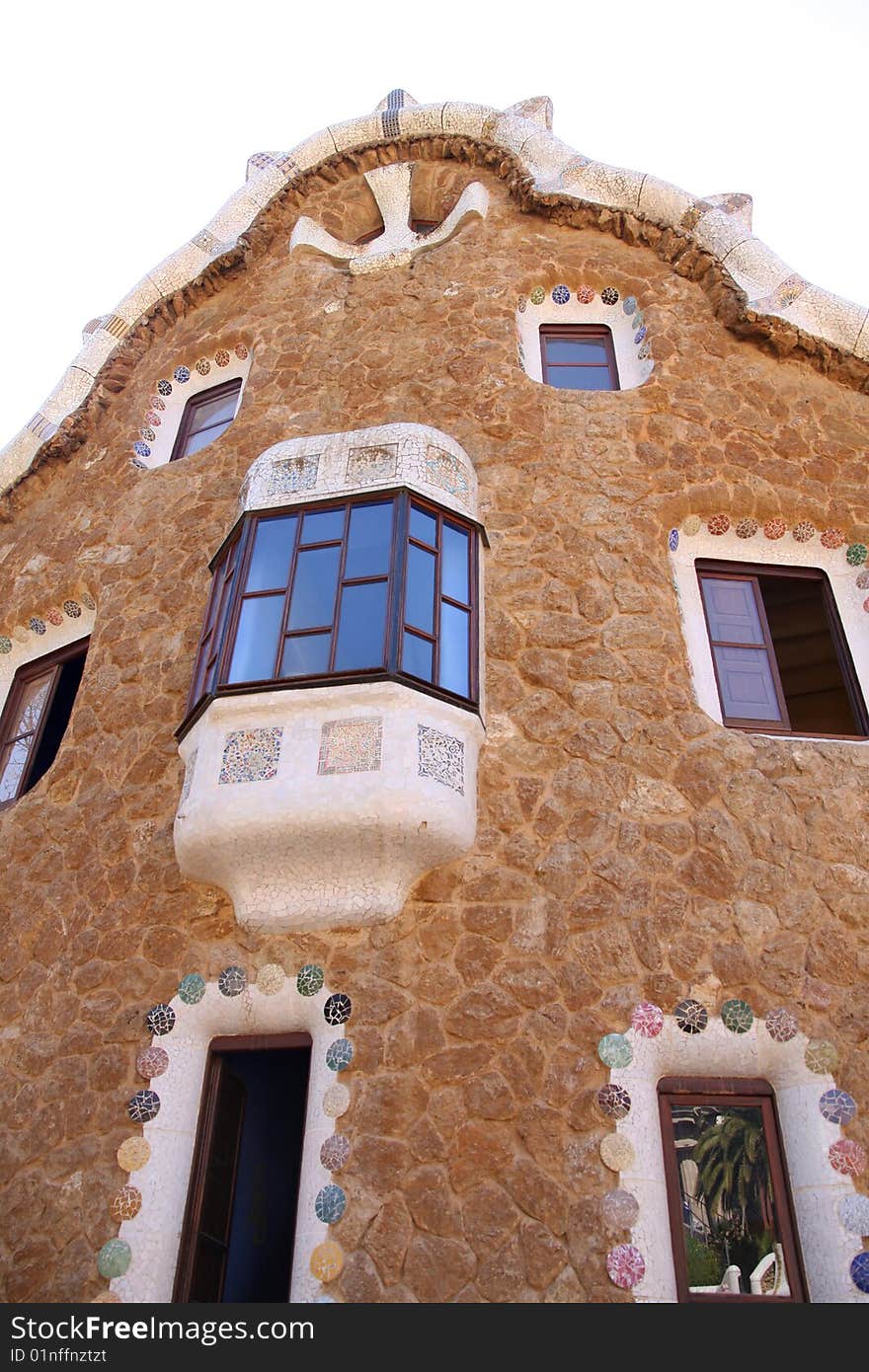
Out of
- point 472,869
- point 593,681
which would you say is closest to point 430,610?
Answer: point 593,681

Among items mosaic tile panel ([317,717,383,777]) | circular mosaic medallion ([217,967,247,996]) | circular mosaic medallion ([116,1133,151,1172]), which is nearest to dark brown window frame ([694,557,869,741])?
mosaic tile panel ([317,717,383,777])

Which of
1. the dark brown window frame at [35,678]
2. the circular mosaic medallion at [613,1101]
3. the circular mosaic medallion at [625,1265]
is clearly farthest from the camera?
A: the dark brown window frame at [35,678]

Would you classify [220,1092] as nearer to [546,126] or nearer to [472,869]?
[472,869]

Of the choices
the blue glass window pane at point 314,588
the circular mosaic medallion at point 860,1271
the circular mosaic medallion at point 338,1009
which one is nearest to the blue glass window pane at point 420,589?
the blue glass window pane at point 314,588

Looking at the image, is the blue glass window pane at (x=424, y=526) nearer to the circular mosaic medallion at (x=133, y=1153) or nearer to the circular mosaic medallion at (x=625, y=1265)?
the circular mosaic medallion at (x=133, y=1153)

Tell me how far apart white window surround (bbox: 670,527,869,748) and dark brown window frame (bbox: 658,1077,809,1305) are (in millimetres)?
1878

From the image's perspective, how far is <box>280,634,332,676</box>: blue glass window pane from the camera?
4961 mm

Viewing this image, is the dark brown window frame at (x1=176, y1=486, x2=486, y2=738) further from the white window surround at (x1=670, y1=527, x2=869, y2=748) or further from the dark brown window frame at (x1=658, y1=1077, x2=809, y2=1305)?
the dark brown window frame at (x1=658, y1=1077, x2=809, y2=1305)

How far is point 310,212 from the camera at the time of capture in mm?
8328

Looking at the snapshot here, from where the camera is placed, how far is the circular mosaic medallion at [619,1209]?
3.84m

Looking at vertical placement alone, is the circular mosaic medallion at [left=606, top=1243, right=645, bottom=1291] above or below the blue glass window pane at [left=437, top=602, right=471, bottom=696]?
below

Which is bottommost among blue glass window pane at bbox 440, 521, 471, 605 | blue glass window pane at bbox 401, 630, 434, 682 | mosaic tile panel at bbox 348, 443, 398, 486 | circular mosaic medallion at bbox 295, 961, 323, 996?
circular mosaic medallion at bbox 295, 961, 323, 996

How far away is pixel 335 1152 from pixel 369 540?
114 inches

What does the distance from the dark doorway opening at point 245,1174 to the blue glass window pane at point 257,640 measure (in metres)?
1.73
